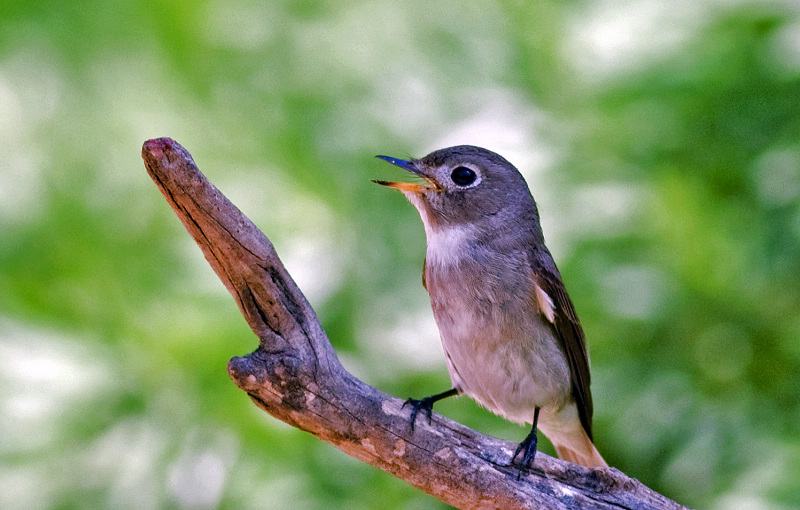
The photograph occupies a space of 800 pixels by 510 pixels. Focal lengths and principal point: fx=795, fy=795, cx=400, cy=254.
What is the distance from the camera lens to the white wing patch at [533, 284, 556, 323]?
303cm

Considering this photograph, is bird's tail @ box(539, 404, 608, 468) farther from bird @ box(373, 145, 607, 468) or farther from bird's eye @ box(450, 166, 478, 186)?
bird's eye @ box(450, 166, 478, 186)

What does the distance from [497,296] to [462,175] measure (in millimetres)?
565

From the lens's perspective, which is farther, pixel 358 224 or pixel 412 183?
pixel 358 224

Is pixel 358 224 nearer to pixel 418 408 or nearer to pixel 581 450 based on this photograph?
pixel 581 450

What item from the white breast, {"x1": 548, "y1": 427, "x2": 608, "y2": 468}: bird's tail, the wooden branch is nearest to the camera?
the wooden branch

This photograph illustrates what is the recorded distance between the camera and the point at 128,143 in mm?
4145

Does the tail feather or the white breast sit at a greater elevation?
the white breast

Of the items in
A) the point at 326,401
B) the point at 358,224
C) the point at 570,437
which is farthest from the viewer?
the point at 358,224

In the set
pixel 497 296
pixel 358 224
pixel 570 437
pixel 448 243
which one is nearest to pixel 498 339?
pixel 497 296

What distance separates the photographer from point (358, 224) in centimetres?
425

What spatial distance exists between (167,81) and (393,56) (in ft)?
A: 4.19

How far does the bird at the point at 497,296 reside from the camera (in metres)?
3.00

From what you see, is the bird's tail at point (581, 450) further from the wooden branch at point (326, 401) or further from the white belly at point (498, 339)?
the wooden branch at point (326, 401)

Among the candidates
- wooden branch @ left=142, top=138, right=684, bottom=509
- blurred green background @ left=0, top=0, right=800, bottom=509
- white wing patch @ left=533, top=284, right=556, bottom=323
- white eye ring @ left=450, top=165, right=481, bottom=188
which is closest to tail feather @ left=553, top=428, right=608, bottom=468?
blurred green background @ left=0, top=0, right=800, bottom=509
